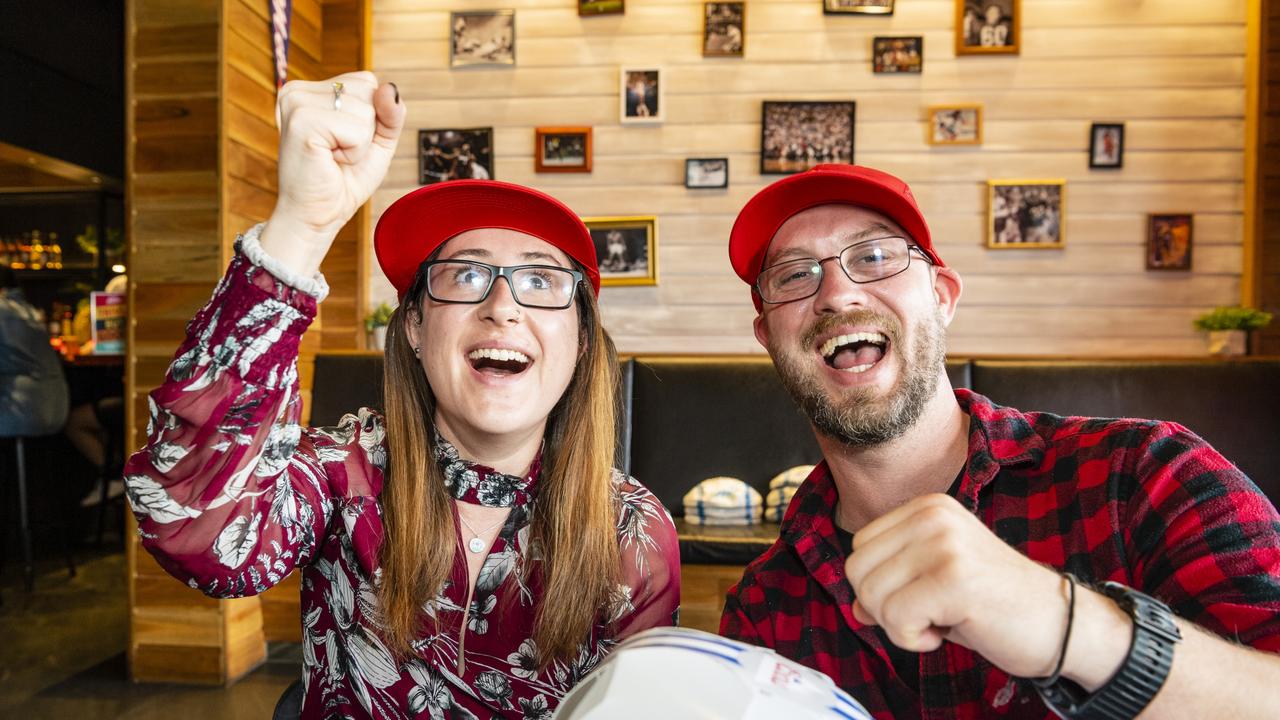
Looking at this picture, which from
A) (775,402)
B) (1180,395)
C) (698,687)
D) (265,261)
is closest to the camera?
(698,687)

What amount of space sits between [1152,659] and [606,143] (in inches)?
125

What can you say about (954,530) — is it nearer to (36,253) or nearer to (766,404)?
(766,404)

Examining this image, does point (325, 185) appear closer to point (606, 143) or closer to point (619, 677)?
point (619, 677)

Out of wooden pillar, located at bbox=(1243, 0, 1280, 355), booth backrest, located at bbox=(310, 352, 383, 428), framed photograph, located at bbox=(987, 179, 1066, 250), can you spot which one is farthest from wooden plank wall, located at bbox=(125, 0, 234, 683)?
wooden pillar, located at bbox=(1243, 0, 1280, 355)

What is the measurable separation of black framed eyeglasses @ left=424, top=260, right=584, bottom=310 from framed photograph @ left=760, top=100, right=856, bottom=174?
242cm

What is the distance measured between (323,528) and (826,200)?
35.4 inches

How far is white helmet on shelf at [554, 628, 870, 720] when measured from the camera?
540mm

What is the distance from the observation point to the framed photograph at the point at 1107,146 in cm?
331

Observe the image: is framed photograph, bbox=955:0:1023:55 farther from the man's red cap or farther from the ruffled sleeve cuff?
the ruffled sleeve cuff

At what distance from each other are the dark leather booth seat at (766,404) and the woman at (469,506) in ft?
4.44

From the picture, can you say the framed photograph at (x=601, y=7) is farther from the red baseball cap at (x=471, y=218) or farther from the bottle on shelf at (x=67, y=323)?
the bottle on shelf at (x=67, y=323)

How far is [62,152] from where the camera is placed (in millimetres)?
5188

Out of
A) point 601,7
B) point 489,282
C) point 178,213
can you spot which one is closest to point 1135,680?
point 489,282

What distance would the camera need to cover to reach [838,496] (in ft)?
4.10
